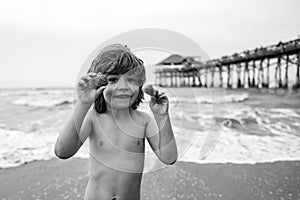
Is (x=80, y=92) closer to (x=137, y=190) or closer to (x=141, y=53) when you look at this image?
(x=141, y=53)

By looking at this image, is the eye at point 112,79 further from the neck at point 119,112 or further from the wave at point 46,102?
the wave at point 46,102

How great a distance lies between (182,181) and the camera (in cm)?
284

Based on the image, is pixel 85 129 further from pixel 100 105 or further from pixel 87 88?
pixel 87 88

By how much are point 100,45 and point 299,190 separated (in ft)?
8.43

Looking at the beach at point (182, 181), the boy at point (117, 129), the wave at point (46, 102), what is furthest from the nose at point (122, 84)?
the wave at point (46, 102)

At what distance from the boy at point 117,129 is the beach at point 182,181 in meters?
1.27

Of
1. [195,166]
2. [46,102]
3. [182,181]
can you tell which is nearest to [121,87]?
[182,181]

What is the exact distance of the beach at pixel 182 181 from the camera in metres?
2.48

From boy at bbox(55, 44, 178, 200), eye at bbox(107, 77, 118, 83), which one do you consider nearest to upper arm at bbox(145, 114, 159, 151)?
boy at bbox(55, 44, 178, 200)

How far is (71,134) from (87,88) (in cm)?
28

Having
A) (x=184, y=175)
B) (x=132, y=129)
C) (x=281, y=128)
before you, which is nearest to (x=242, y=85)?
(x=281, y=128)

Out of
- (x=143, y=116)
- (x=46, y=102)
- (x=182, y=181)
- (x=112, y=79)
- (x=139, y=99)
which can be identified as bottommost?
(x=182, y=181)

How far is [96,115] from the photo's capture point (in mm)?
1403

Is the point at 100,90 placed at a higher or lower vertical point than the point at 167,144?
higher
